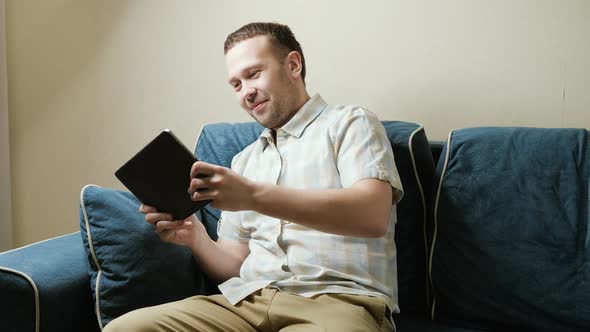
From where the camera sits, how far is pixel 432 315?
4.60ft

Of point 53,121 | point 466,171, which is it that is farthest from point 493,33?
point 53,121

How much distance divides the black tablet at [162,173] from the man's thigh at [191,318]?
0.21 meters

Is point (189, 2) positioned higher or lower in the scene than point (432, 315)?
higher

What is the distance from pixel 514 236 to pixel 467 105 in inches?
18.3

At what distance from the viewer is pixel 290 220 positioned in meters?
1.12

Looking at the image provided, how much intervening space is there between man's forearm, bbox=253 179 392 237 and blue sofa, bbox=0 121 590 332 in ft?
0.99

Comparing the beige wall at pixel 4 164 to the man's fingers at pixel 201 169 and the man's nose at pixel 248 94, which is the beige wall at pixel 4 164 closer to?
the man's nose at pixel 248 94

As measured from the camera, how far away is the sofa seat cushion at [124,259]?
4.10ft

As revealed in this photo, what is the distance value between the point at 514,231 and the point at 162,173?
0.80 m

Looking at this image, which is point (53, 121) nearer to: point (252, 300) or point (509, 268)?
point (252, 300)

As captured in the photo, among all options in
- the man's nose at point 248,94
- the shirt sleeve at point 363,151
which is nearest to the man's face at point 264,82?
the man's nose at point 248,94

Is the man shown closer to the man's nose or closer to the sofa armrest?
the man's nose

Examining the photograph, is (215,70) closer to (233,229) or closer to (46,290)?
(233,229)

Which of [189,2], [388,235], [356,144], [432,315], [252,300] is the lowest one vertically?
[432,315]
